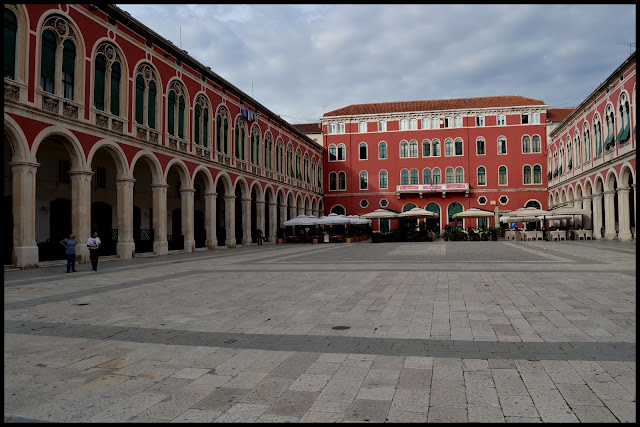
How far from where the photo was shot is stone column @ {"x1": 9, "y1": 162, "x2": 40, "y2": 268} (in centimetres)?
1544

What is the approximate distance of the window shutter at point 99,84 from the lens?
A: 19406mm

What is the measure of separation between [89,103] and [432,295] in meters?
16.5

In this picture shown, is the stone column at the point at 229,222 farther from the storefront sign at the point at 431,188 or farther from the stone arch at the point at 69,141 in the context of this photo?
the storefront sign at the point at 431,188

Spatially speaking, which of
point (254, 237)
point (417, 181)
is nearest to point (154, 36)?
point (254, 237)

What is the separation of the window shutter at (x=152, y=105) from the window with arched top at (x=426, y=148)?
120ft

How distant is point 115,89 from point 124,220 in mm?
5970

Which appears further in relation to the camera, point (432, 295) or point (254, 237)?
point (254, 237)

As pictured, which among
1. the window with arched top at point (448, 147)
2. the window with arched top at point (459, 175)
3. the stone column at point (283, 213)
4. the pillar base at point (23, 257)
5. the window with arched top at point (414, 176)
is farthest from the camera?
the window with arched top at point (414, 176)

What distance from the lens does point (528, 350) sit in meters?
5.22

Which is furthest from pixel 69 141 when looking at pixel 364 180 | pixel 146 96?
pixel 364 180

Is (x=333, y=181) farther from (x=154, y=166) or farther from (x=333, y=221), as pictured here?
(x=154, y=166)

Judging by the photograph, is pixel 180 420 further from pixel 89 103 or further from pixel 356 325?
pixel 89 103

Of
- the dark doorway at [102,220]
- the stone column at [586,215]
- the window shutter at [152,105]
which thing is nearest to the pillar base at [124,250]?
the dark doorway at [102,220]

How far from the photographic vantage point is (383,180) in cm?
5475
